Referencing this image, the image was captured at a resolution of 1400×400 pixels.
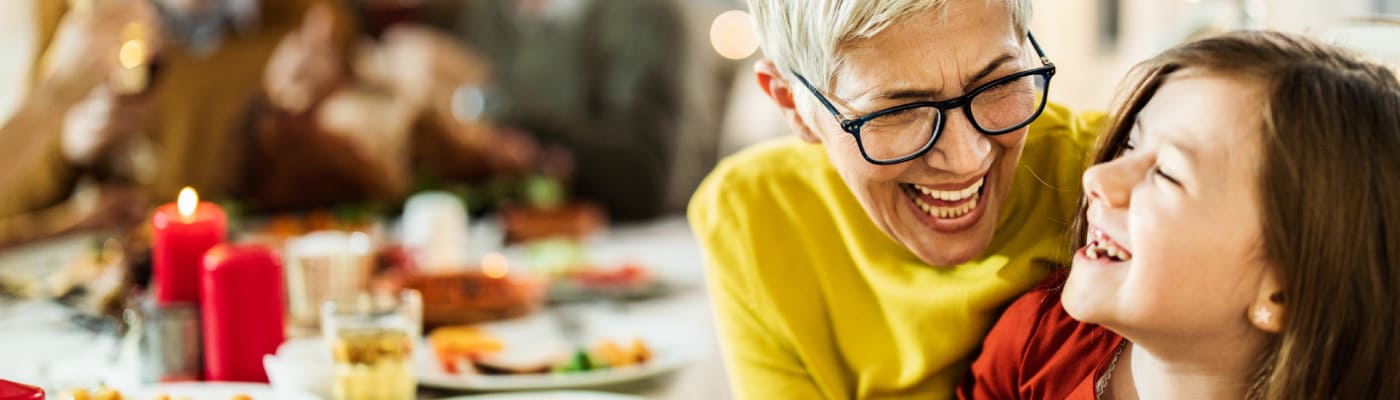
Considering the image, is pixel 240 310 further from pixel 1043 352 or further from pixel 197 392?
pixel 1043 352

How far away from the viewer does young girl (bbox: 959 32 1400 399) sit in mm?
1019

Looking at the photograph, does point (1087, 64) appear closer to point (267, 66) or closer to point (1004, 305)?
point (267, 66)

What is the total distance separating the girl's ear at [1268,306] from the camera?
41.2 inches

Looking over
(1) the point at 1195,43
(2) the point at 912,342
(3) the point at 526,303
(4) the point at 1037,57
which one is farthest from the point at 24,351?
(1) the point at 1195,43

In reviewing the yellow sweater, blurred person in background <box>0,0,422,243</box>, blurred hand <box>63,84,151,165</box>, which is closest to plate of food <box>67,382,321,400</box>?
the yellow sweater

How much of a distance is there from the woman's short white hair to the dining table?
30.2 inches

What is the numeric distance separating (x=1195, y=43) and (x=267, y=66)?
4.42 m

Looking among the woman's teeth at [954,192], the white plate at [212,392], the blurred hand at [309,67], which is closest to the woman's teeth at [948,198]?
the woman's teeth at [954,192]

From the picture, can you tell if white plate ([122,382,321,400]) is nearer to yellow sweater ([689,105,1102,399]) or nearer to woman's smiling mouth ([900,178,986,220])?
yellow sweater ([689,105,1102,399])

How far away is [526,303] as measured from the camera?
2.44 m

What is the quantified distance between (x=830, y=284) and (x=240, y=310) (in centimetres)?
92

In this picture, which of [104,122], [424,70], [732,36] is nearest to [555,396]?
[104,122]

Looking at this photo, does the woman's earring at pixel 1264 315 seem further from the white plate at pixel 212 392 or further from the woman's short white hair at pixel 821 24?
the white plate at pixel 212 392

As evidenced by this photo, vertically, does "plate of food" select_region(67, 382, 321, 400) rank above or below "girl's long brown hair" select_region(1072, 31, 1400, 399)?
above
